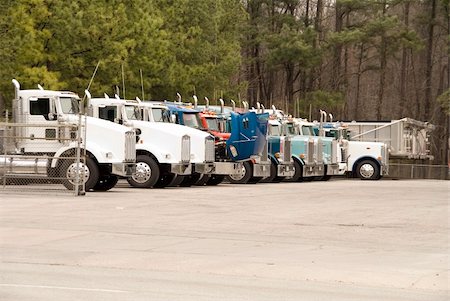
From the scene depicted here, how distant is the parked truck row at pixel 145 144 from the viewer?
26.2 m

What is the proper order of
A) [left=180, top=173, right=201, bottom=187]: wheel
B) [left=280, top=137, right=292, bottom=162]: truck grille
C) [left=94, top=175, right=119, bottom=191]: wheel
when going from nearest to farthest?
[left=94, top=175, right=119, bottom=191]: wheel, [left=180, top=173, right=201, bottom=187]: wheel, [left=280, top=137, right=292, bottom=162]: truck grille

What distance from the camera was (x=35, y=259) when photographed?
42.9ft

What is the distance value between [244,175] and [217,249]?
21437 mm

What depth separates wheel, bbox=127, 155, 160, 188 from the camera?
96.5ft

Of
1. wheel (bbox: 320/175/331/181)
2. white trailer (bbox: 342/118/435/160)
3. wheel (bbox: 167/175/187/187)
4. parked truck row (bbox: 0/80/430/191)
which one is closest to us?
parked truck row (bbox: 0/80/430/191)

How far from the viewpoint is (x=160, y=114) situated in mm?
31828

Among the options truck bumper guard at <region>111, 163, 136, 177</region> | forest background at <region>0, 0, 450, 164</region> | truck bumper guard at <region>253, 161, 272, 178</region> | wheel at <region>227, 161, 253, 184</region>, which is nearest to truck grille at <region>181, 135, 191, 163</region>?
truck bumper guard at <region>111, 163, 136, 177</region>

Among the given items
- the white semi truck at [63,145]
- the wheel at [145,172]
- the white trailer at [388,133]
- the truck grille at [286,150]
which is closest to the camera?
the white semi truck at [63,145]

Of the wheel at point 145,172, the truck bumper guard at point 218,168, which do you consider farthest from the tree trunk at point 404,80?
the wheel at point 145,172

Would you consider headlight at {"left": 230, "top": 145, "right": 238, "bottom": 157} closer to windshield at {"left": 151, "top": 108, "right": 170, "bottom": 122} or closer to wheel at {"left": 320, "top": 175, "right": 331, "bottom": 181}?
windshield at {"left": 151, "top": 108, "right": 170, "bottom": 122}

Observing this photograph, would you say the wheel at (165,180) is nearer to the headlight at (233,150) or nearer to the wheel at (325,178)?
the headlight at (233,150)

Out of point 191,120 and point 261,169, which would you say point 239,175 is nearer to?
point 261,169

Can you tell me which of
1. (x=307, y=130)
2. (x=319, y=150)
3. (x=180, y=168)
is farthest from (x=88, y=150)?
(x=307, y=130)

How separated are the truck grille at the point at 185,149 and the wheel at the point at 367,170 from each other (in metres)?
18.4
